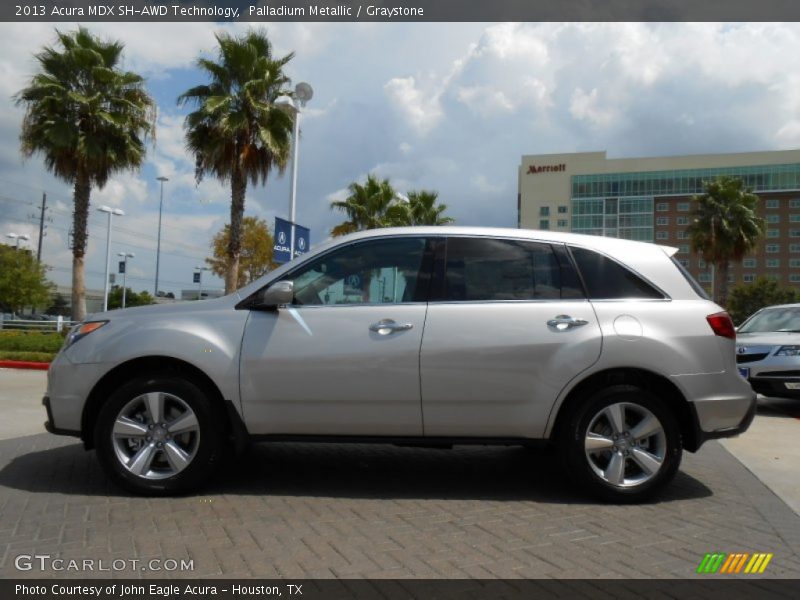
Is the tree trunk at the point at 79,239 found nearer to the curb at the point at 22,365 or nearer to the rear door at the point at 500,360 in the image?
the curb at the point at 22,365

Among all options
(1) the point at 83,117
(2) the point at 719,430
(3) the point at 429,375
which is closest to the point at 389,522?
(3) the point at 429,375

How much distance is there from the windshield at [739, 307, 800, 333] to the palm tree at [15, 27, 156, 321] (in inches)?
701

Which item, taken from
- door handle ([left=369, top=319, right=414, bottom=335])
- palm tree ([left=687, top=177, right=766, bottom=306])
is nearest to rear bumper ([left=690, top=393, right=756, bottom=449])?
door handle ([left=369, top=319, right=414, bottom=335])

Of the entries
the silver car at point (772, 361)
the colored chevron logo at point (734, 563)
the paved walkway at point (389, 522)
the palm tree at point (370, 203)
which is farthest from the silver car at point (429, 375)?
the palm tree at point (370, 203)

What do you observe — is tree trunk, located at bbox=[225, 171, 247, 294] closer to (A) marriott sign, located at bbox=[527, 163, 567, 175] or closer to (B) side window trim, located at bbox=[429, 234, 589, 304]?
(B) side window trim, located at bbox=[429, 234, 589, 304]

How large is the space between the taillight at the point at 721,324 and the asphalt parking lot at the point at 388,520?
3.81 ft

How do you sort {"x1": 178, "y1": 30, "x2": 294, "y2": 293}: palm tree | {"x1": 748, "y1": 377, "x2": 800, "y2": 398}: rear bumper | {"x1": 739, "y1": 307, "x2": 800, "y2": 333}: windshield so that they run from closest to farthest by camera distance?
{"x1": 748, "y1": 377, "x2": 800, "y2": 398}: rear bumper < {"x1": 739, "y1": 307, "x2": 800, "y2": 333}: windshield < {"x1": 178, "y1": 30, "x2": 294, "y2": 293}: palm tree

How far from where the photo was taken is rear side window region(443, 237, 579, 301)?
468 cm

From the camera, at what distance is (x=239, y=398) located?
4.55m

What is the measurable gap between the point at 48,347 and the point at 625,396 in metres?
16.1

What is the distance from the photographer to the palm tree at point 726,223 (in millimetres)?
40562

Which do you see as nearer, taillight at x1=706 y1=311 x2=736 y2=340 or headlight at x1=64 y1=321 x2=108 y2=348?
taillight at x1=706 y1=311 x2=736 y2=340

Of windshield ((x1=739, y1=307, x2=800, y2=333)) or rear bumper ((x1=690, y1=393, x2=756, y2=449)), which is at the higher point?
windshield ((x1=739, y1=307, x2=800, y2=333))
